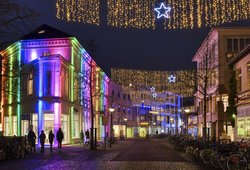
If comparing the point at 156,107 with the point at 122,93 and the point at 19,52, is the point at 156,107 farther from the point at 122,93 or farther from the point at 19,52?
the point at 19,52

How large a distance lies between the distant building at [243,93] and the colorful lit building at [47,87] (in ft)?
44.2

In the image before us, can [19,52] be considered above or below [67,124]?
above

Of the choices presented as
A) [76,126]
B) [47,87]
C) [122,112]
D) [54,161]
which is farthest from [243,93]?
[122,112]

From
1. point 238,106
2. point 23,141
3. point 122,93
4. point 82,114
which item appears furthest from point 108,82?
point 23,141

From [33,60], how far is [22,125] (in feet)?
25.9

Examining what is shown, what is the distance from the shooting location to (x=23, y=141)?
3089 centimetres

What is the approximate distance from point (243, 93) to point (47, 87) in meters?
20.1

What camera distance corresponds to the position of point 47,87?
48.0 metres

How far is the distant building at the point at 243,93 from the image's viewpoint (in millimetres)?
37250

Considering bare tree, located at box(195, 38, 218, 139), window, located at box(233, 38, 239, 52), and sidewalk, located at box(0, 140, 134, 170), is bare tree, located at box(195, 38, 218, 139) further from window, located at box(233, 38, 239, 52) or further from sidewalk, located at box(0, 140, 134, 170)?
sidewalk, located at box(0, 140, 134, 170)

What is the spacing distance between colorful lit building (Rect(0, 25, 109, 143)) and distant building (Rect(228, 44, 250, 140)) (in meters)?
13.5

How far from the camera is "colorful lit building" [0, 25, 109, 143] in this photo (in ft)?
156

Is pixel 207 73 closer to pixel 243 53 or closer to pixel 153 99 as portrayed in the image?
pixel 243 53

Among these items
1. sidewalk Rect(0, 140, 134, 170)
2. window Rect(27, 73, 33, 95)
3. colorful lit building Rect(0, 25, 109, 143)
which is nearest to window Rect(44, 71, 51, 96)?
colorful lit building Rect(0, 25, 109, 143)
